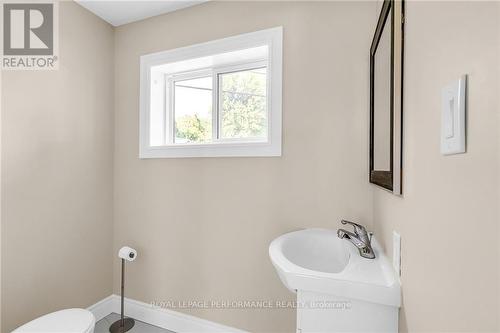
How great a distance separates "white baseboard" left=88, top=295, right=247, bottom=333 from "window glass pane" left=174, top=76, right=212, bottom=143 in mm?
1353

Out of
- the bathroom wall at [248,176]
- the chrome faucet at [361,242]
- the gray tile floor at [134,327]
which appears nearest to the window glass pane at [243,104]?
the bathroom wall at [248,176]

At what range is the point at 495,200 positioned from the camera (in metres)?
0.34

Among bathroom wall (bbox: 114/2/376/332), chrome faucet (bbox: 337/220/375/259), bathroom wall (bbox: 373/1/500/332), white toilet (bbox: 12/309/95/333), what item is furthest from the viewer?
bathroom wall (bbox: 114/2/376/332)

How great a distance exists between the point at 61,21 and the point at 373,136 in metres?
2.17

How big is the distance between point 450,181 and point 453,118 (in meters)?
0.12

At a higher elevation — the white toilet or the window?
the window

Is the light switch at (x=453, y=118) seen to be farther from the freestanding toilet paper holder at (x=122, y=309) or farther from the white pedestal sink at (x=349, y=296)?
the freestanding toilet paper holder at (x=122, y=309)

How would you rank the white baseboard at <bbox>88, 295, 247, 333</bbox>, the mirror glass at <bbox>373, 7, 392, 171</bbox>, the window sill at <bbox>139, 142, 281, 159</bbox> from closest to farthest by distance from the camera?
the mirror glass at <bbox>373, 7, 392, 171</bbox> < the window sill at <bbox>139, 142, 281, 159</bbox> < the white baseboard at <bbox>88, 295, 247, 333</bbox>

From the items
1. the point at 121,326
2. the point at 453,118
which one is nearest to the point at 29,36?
the point at 121,326

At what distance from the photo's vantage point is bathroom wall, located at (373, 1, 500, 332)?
13.9 inches

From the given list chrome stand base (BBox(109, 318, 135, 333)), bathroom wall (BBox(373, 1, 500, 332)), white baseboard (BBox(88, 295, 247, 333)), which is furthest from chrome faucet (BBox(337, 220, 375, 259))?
chrome stand base (BBox(109, 318, 135, 333))

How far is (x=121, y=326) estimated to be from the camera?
1948 millimetres

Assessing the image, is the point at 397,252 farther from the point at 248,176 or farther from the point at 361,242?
the point at 248,176

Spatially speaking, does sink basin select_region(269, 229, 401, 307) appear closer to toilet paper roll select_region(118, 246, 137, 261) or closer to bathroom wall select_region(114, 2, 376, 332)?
bathroom wall select_region(114, 2, 376, 332)
